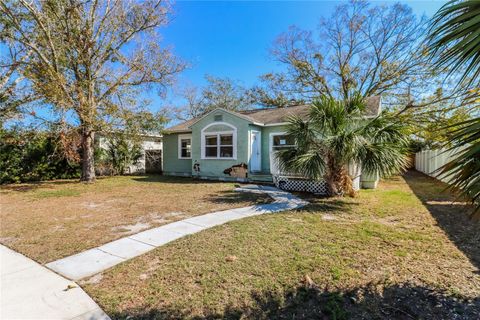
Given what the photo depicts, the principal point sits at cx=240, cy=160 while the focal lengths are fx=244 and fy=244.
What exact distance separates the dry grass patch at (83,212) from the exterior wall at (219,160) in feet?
12.0

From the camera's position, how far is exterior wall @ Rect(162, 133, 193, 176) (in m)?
17.0

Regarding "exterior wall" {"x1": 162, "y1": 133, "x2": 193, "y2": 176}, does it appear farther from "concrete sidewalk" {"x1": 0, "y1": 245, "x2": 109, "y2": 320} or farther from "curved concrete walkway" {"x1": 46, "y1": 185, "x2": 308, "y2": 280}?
"concrete sidewalk" {"x1": 0, "y1": 245, "x2": 109, "y2": 320}

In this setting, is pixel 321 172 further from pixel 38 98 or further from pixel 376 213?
pixel 38 98

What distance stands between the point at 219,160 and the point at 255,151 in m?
2.22

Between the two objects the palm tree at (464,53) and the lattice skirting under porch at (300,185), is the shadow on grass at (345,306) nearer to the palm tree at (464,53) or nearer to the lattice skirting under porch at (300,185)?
the palm tree at (464,53)

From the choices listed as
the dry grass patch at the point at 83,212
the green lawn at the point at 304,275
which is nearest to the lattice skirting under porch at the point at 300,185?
the dry grass patch at the point at 83,212

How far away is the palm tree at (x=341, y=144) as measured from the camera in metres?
7.45

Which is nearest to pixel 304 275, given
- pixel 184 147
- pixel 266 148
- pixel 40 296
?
pixel 40 296

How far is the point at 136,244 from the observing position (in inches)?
181

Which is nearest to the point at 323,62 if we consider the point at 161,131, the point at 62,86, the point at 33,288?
the point at 161,131

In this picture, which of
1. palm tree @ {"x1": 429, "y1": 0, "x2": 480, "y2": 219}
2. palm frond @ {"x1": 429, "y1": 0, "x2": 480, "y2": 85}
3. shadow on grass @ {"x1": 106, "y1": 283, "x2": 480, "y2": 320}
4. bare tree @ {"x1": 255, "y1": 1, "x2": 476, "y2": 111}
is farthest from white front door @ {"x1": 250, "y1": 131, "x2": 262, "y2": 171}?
palm tree @ {"x1": 429, "y1": 0, "x2": 480, "y2": 219}

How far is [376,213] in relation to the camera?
6.77 metres

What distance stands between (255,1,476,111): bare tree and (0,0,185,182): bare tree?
10.8 meters

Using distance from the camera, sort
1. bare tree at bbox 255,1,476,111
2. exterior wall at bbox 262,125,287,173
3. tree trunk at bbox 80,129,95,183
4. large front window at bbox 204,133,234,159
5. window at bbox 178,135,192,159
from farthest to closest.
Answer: bare tree at bbox 255,1,476,111 < window at bbox 178,135,192,159 < large front window at bbox 204,133,234,159 < exterior wall at bbox 262,125,287,173 < tree trunk at bbox 80,129,95,183
